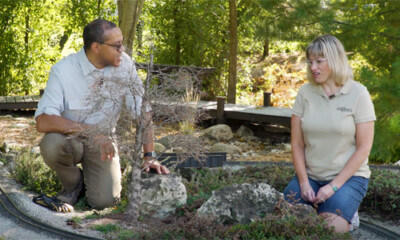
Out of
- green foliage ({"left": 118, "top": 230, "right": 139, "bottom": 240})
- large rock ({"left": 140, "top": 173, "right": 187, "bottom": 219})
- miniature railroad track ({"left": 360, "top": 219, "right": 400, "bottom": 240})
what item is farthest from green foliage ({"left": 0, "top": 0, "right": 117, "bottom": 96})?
miniature railroad track ({"left": 360, "top": 219, "right": 400, "bottom": 240})

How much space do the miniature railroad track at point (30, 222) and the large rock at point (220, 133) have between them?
16.7 ft

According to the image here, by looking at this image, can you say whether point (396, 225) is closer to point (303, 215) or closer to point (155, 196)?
point (303, 215)

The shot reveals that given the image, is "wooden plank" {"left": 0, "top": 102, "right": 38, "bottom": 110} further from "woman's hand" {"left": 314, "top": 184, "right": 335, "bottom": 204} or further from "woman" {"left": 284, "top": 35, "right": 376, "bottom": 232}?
"woman's hand" {"left": 314, "top": 184, "right": 335, "bottom": 204}

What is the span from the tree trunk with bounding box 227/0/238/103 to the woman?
7061mm

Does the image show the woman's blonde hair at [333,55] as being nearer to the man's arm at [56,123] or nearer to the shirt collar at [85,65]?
the shirt collar at [85,65]

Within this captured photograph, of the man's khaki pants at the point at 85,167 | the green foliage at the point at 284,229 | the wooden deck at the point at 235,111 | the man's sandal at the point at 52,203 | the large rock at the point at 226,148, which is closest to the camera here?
the green foliage at the point at 284,229

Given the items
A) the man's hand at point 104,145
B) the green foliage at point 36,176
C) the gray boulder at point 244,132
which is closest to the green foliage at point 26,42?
the gray boulder at point 244,132

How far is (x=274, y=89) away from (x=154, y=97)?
9139 mm

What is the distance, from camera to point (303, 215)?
127 inches

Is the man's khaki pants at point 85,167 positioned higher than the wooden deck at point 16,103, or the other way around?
the wooden deck at point 16,103

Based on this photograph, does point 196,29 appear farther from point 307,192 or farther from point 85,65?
point 307,192

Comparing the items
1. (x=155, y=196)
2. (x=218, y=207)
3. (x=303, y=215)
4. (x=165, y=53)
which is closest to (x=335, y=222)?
(x=303, y=215)

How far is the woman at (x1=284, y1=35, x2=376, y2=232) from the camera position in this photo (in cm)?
355

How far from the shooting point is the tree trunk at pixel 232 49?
1062 centimetres
